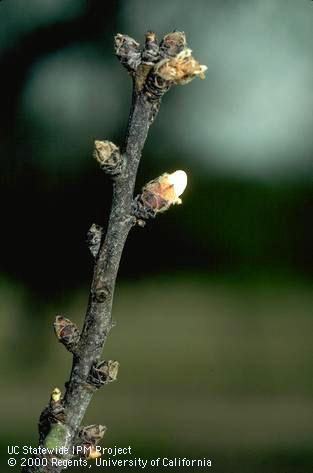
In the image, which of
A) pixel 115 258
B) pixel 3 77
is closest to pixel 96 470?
pixel 3 77

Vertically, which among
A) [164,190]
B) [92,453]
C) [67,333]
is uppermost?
[164,190]

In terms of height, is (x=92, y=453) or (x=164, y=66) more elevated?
(x=164, y=66)

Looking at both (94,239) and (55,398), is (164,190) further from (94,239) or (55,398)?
(55,398)

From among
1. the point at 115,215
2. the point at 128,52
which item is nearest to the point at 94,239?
the point at 115,215

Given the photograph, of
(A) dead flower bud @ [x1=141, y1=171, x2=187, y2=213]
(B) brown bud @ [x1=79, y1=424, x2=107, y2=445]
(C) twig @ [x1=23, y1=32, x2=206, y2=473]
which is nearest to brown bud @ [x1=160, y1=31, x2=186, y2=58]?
(C) twig @ [x1=23, y1=32, x2=206, y2=473]

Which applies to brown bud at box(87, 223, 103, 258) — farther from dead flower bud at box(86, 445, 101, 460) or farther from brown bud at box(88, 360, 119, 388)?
dead flower bud at box(86, 445, 101, 460)

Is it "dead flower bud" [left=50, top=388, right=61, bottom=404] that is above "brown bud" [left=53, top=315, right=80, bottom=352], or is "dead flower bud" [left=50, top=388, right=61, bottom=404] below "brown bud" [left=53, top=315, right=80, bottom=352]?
below

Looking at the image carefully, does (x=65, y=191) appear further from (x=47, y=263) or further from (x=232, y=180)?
(x=232, y=180)
